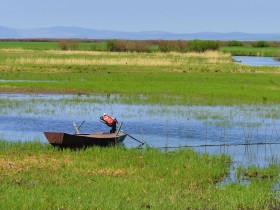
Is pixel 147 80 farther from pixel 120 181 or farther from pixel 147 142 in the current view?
pixel 120 181

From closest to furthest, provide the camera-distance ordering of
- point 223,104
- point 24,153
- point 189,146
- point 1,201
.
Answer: point 1,201 < point 24,153 < point 189,146 < point 223,104

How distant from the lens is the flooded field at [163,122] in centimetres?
2333

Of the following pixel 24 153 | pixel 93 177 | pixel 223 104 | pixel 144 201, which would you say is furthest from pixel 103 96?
pixel 144 201

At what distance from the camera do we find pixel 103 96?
37.7 metres

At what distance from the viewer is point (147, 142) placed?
2350cm

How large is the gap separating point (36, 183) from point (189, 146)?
793 cm

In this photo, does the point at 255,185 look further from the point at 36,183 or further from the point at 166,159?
the point at 36,183

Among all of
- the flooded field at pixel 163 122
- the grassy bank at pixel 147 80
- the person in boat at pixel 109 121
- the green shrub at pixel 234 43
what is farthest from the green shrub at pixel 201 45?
the person in boat at pixel 109 121

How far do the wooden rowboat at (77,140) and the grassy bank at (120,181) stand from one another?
337 mm

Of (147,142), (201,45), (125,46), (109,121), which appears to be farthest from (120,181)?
(201,45)

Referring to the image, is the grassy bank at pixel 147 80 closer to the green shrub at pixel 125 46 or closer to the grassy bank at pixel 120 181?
the grassy bank at pixel 120 181

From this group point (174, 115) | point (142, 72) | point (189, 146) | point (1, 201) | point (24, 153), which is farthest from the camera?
point (142, 72)

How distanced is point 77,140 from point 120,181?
15.3ft

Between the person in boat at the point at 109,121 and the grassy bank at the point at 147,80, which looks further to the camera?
the grassy bank at the point at 147,80
